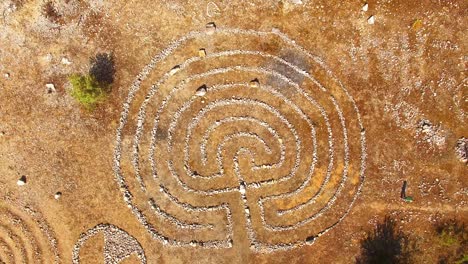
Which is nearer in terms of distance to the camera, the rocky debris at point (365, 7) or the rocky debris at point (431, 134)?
the rocky debris at point (365, 7)

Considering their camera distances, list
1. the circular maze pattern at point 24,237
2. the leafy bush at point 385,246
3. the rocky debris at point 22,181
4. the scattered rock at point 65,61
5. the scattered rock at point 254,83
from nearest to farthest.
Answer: the scattered rock at point 65,61 < the rocky debris at point 22,181 < the circular maze pattern at point 24,237 < the scattered rock at point 254,83 < the leafy bush at point 385,246

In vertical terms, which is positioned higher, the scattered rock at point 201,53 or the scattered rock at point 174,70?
the scattered rock at point 201,53

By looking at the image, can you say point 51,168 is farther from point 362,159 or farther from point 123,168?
point 362,159

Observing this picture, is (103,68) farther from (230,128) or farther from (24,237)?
(24,237)

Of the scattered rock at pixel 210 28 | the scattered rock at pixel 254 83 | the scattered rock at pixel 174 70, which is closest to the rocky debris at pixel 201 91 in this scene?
the scattered rock at pixel 174 70

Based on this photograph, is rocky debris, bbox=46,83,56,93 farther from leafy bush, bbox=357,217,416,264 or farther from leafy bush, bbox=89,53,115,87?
leafy bush, bbox=357,217,416,264

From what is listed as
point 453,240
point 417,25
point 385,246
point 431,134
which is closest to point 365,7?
point 417,25

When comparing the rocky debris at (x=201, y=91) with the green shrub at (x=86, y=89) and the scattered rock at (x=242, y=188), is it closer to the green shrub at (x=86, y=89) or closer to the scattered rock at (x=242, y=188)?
the green shrub at (x=86, y=89)
